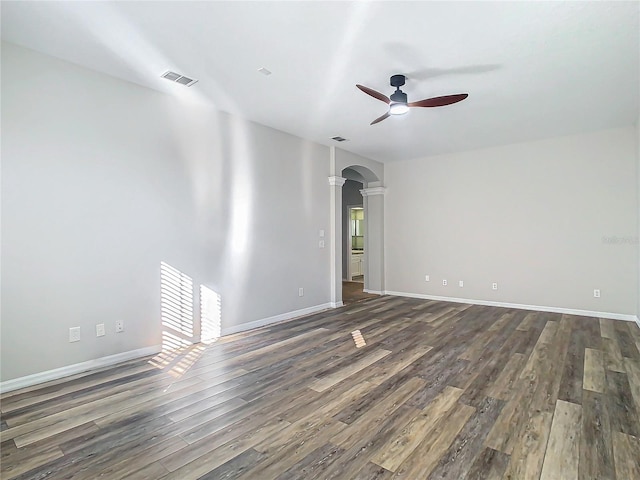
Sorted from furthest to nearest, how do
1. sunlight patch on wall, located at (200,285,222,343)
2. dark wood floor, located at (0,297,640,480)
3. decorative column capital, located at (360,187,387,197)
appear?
1. decorative column capital, located at (360,187,387,197)
2. sunlight patch on wall, located at (200,285,222,343)
3. dark wood floor, located at (0,297,640,480)

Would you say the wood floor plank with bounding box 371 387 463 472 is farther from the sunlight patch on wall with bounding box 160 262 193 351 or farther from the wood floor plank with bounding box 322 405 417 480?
the sunlight patch on wall with bounding box 160 262 193 351

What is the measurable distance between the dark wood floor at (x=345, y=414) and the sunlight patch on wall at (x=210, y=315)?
0.28 meters

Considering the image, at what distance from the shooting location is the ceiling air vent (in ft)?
10.9

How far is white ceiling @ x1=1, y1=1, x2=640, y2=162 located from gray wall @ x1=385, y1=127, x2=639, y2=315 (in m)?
1.11

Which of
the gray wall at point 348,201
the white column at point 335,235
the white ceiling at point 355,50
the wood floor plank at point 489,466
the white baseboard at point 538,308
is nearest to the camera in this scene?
the wood floor plank at point 489,466

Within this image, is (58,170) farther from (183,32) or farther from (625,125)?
(625,125)

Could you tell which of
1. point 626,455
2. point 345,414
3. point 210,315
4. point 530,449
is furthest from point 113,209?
point 626,455

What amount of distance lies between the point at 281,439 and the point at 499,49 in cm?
351

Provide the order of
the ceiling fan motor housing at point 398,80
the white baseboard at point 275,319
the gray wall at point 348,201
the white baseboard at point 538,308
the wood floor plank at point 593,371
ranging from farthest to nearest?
the gray wall at point 348,201, the white baseboard at point 538,308, the white baseboard at point 275,319, the ceiling fan motor housing at point 398,80, the wood floor plank at point 593,371

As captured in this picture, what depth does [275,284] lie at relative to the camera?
5008 mm

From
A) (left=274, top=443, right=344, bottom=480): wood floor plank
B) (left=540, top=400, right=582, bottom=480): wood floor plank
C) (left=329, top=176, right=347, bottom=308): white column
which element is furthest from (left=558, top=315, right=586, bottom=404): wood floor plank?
(left=329, top=176, right=347, bottom=308): white column

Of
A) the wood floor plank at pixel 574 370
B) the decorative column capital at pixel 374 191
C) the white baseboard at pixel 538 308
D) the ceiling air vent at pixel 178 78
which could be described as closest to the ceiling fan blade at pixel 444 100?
the ceiling air vent at pixel 178 78

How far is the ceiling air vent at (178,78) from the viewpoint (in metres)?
3.31

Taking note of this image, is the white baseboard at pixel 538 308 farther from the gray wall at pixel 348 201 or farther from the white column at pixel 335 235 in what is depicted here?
the gray wall at pixel 348 201
